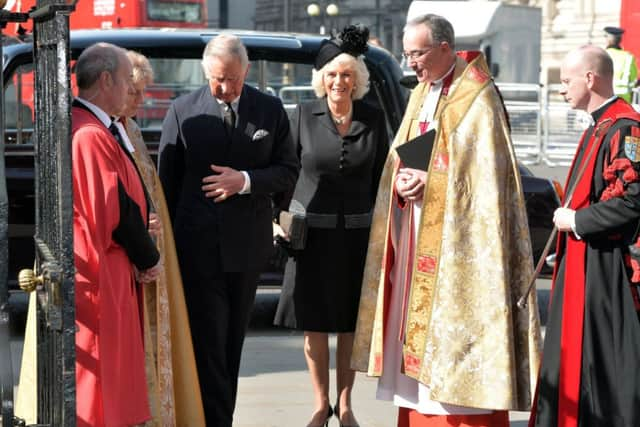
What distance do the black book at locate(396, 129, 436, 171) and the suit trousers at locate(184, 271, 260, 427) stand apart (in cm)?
89

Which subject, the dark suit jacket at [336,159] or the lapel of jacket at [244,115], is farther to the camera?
the dark suit jacket at [336,159]

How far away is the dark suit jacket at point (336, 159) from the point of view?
5.76 meters

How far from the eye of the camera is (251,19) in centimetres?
4778

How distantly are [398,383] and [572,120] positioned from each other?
14360 millimetres

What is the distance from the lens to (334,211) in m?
5.75

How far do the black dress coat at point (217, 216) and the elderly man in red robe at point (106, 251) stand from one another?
2.52ft

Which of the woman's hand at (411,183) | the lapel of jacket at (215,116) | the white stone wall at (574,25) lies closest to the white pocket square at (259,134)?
the lapel of jacket at (215,116)

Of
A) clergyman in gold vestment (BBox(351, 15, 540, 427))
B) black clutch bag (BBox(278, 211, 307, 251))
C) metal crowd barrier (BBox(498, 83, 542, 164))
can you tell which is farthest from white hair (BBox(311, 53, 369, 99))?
metal crowd barrier (BBox(498, 83, 542, 164))

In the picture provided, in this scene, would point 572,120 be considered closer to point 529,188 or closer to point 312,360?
point 529,188

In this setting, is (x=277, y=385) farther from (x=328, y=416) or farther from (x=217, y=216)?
(x=217, y=216)

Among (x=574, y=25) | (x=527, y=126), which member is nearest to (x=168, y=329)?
(x=527, y=126)

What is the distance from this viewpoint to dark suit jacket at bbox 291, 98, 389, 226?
576cm

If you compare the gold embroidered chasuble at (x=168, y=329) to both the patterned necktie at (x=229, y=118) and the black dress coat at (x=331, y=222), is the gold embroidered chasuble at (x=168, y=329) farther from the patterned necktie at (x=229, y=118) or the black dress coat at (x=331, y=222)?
the black dress coat at (x=331, y=222)

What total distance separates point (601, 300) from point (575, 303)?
0.10 meters
